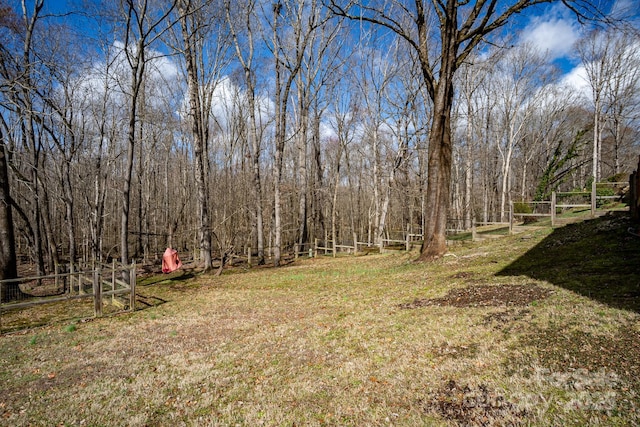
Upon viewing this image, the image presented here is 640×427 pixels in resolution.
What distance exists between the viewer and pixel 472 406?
9.70 ft

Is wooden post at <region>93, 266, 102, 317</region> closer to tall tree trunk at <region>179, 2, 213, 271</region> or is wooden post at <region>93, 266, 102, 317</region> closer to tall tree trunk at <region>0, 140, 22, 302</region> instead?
tall tree trunk at <region>0, 140, 22, 302</region>

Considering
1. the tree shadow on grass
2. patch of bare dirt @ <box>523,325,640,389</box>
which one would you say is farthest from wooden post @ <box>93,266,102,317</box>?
the tree shadow on grass

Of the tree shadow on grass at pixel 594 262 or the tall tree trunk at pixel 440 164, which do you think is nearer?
the tree shadow on grass at pixel 594 262

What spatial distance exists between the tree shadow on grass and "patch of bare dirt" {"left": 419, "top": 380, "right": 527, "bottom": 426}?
2842mm

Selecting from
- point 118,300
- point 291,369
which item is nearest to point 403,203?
point 118,300

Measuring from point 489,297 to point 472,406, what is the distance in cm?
341

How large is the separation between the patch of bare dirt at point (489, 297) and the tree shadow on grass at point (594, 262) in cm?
59

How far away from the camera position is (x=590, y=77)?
2334cm

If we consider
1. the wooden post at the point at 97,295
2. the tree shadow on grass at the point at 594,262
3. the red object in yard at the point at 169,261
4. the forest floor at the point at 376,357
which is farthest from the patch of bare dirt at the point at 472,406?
the red object in yard at the point at 169,261

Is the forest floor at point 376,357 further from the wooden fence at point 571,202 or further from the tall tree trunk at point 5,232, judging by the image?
the wooden fence at point 571,202

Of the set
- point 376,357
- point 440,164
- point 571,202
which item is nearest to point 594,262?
point 440,164

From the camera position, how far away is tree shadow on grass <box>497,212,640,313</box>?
16.7 ft

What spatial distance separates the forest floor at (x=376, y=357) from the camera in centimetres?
304

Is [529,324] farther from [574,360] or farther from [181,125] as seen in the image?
[181,125]
